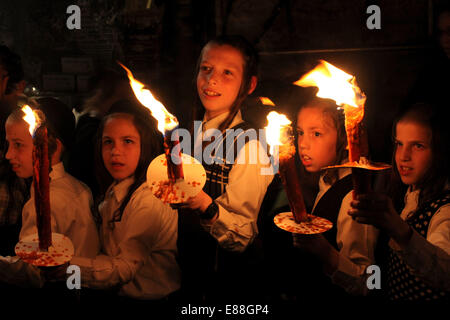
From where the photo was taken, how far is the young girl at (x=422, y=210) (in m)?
2.00

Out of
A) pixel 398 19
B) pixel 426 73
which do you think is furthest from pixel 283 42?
pixel 426 73

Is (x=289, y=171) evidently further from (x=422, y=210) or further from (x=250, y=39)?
(x=250, y=39)

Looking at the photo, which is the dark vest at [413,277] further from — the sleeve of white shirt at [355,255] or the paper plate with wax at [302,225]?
the paper plate with wax at [302,225]

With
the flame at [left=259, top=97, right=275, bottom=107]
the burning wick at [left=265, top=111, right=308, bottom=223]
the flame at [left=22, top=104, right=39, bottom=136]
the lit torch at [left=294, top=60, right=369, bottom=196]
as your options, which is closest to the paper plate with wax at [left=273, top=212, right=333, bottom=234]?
the burning wick at [left=265, top=111, right=308, bottom=223]

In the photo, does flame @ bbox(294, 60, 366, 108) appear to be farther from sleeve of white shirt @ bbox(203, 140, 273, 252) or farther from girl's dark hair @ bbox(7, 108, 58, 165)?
girl's dark hair @ bbox(7, 108, 58, 165)

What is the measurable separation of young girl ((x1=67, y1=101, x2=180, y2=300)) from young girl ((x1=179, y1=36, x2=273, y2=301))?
0.12 meters

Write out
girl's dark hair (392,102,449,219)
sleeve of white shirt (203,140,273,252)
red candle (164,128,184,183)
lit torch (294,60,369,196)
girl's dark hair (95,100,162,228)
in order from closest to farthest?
lit torch (294,60,369,196)
red candle (164,128,184,183)
girl's dark hair (392,102,449,219)
sleeve of white shirt (203,140,273,252)
girl's dark hair (95,100,162,228)

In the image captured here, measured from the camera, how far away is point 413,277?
2.18 metres

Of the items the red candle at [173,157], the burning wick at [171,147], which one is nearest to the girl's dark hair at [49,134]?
the burning wick at [171,147]

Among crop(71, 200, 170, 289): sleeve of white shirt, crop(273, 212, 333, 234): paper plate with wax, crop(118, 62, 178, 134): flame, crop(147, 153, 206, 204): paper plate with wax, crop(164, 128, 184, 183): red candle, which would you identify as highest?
crop(118, 62, 178, 134): flame

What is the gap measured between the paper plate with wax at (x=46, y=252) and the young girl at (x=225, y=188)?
0.70m

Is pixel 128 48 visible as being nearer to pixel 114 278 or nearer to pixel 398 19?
pixel 114 278

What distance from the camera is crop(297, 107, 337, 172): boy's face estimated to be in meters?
2.40
